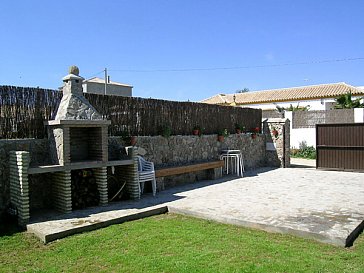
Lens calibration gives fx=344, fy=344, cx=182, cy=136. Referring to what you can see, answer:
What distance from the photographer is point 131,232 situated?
555cm

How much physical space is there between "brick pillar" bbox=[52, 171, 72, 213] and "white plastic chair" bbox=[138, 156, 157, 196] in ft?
6.45

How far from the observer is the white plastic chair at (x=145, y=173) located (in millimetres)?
8305

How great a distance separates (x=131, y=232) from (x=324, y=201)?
4371mm

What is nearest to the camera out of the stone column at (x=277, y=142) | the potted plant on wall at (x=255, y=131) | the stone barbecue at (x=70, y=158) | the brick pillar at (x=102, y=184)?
the stone barbecue at (x=70, y=158)

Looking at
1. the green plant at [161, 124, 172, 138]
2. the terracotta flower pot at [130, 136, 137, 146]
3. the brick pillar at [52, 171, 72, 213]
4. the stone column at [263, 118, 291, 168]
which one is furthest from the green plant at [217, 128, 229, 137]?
the brick pillar at [52, 171, 72, 213]

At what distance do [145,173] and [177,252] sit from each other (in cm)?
389

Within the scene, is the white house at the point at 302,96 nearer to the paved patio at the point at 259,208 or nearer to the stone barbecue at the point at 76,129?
the paved patio at the point at 259,208

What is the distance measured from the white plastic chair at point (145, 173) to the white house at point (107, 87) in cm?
1984

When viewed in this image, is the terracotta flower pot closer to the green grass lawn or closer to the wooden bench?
the wooden bench

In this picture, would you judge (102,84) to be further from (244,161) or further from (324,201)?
(324,201)

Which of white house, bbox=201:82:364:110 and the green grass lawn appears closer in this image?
the green grass lawn

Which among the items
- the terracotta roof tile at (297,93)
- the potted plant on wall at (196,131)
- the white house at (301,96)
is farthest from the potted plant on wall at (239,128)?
the terracotta roof tile at (297,93)

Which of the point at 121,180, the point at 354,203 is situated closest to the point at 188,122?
the point at 121,180

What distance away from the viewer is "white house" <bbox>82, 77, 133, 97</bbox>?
92.8ft
